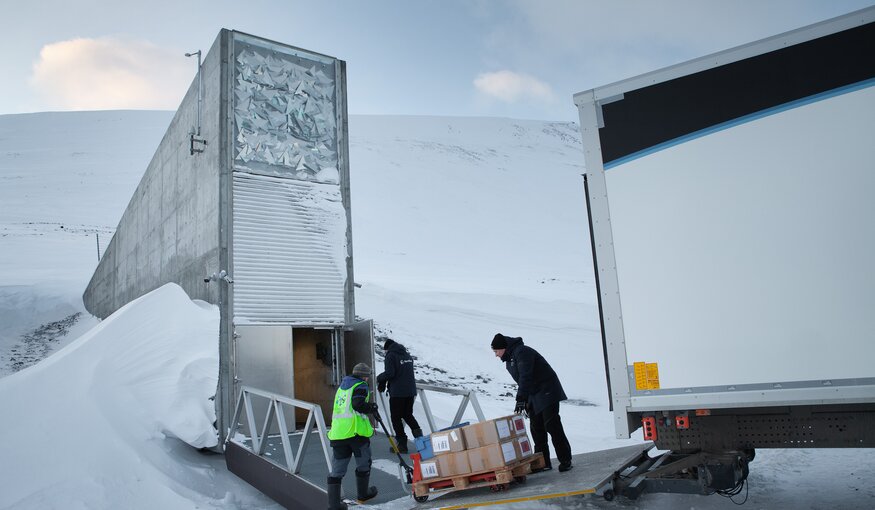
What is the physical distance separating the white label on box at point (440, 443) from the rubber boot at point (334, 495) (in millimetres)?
1025

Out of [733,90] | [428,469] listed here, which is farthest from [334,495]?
[733,90]

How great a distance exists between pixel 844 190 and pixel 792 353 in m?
1.16

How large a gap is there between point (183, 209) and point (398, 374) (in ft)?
23.1

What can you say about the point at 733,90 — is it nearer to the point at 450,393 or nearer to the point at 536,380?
the point at 536,380

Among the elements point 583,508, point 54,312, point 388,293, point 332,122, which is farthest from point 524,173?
point 583,508

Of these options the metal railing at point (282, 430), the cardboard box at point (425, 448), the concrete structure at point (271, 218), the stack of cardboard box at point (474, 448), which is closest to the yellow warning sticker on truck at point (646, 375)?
the stack of cardboard box at point (474, 448)

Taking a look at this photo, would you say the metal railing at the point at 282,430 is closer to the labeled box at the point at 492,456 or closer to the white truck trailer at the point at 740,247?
the labeled box at the point at 492,456

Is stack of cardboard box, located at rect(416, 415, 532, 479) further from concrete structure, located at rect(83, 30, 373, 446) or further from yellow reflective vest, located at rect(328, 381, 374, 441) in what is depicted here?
concrete structure, located at rect(83, 30, 373, 446)

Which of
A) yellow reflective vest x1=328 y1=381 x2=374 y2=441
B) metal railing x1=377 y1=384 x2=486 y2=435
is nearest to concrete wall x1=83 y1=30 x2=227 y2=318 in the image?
metal railing x1=377 y1=384 x2=486 y2=435

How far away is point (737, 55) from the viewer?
4.98 meters

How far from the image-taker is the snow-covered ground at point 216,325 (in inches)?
293

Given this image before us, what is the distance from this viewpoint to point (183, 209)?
13.2 metres

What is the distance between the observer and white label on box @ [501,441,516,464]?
6262 millimetres

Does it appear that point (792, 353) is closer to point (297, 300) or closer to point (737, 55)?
point (737, 55)
